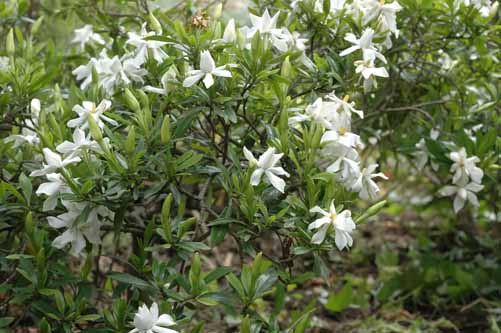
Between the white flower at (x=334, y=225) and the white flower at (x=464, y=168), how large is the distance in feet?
2.09

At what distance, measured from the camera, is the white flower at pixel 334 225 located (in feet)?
5.08

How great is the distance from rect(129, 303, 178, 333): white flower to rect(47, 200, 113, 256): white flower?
0.91ft

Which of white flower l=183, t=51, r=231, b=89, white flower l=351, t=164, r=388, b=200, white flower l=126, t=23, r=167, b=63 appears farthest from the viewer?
white flower l=126, t=23, r=167, b=63

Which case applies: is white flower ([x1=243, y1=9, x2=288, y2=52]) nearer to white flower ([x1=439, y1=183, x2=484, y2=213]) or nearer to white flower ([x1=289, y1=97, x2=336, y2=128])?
white flower ([x1=289, y1=97, x2=336, y2=128])

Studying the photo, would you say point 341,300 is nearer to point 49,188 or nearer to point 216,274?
point 216,274

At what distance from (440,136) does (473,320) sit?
1.10m

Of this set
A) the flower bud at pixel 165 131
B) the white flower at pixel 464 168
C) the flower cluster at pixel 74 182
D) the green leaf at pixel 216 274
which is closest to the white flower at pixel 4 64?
the flower cluster at pixel 74 182

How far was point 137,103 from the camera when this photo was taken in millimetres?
1683

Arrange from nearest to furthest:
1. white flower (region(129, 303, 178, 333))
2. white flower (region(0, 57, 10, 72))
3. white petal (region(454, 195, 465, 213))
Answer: white flower (region(129, 303, 178, 333)) < white flower (region(0, 57, 10, 72)) < white petal (region(454, 195, 465, 213))

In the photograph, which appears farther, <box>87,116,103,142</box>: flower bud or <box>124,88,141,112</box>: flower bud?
<box>124,88,141,112</box>: flower bud

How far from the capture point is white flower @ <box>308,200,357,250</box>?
5.08 feet

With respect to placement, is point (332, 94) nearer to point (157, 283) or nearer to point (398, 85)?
point (157, 283)

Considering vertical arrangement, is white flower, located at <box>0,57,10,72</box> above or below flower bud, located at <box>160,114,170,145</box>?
below

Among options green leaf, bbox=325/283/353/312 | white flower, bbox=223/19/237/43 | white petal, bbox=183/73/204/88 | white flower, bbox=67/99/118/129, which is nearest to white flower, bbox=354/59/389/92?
white flower, bbox=223/19/237/43
